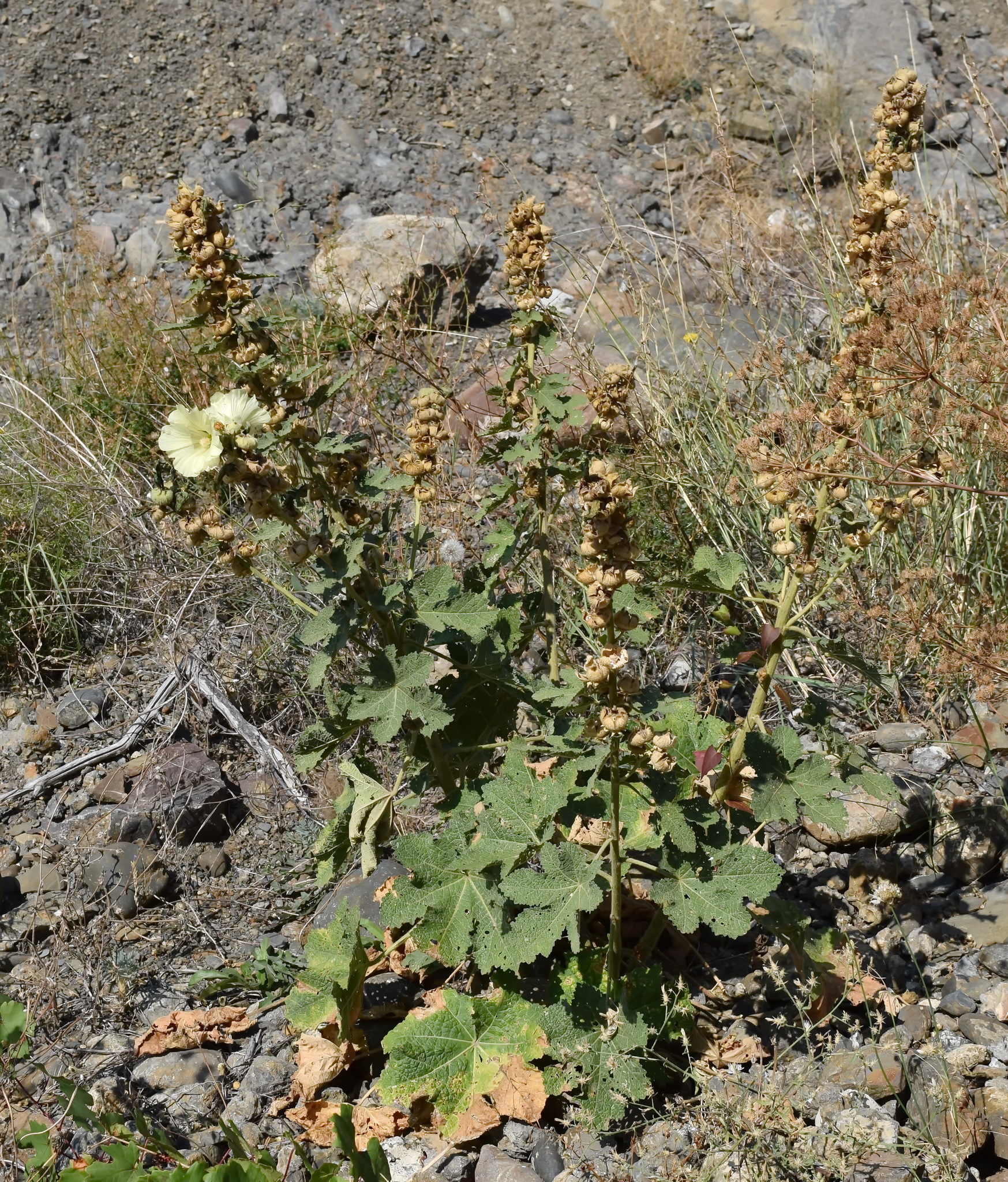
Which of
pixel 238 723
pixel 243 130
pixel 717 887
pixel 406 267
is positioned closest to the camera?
pixel 717 887

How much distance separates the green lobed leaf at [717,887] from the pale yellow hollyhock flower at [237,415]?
1039 millimetres

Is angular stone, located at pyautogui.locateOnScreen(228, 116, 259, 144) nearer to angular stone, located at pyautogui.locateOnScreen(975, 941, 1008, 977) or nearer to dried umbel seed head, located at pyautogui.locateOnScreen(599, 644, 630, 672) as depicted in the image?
dried umbel seed head, located at pyautogui.locateOnScreen(599, 644, 630, 672)

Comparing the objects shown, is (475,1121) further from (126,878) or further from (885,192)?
(885,192)

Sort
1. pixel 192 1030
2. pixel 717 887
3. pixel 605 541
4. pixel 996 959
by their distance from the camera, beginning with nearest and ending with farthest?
pixel 605 541, pixel 717 887, pixel 996 959, pixel 192 1030

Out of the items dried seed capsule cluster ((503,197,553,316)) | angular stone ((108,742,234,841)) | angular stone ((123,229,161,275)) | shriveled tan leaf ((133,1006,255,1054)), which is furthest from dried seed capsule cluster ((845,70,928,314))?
angular stone ((123,229,161,275))

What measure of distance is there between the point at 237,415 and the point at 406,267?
12.3 ft

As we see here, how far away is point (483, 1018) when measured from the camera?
2.04m

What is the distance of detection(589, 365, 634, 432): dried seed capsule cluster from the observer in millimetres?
2059

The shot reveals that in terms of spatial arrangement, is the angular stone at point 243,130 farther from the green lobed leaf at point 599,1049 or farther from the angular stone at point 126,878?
the green lobed leaf at point 599,1049

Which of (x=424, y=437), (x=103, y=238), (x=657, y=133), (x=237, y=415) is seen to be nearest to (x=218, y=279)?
(x=237, y=415)

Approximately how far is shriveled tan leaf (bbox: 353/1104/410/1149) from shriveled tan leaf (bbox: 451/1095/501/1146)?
13cm

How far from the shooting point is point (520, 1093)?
1.98 metres

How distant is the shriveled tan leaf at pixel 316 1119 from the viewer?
2.03 meters

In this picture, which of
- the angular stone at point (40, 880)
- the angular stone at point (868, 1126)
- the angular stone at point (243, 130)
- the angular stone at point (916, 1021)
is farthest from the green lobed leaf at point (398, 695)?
the angular stone at point (243, 130)
